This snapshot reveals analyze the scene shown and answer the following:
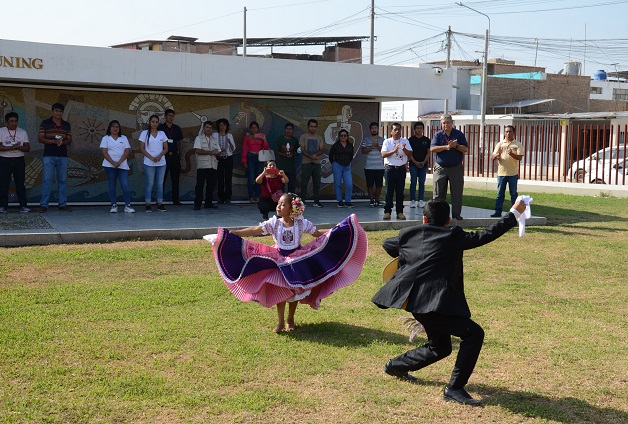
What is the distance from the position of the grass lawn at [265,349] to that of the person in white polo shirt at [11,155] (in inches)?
152

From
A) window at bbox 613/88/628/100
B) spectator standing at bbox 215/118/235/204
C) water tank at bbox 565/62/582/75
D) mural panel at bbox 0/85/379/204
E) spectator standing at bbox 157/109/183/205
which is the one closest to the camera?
mural panel at bbox 0/85/379/204

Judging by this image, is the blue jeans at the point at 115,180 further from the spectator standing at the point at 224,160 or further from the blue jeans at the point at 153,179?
the spectator standing at the point at 224,160

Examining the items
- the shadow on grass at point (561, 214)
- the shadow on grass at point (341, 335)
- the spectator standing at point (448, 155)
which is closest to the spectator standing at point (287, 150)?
the spectator standing at point (448, 155)

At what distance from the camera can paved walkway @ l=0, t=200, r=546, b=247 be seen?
41.5 ft

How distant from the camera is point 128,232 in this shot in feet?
42.8

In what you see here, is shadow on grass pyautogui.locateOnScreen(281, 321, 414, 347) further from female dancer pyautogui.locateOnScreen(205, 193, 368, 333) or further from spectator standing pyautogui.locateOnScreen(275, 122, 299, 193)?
spectator standing pyautogui.locateOnScreen(275, 122, 299, 193)

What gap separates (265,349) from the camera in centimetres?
720

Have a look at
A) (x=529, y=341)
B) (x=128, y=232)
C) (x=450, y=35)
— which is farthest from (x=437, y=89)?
(x=450, y=35)

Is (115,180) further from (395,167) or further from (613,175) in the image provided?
(613,175)

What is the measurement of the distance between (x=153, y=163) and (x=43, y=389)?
1005 cm

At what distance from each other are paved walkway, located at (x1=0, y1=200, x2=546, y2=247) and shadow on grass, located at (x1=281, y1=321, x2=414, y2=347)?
5.81 m

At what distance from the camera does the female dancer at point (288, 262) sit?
758 cm

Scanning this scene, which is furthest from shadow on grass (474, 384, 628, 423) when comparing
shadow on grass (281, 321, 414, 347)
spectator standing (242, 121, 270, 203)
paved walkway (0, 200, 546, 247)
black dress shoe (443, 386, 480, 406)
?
spectator standing (242, 121, 270, 203)

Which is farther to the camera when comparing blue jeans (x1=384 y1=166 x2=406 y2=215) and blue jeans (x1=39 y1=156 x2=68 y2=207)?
blue jeans (x1=384 y1=166 x2=406 y2=215)
